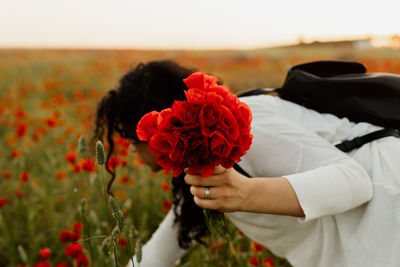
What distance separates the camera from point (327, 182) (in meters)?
0.93

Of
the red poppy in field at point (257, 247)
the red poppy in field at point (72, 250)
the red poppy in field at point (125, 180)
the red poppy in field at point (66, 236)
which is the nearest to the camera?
the red poppy in field at point (72, 250)

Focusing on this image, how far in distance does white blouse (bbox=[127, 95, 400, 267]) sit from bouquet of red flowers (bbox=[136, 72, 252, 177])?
32cm

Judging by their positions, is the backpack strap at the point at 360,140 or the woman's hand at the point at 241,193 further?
the backpack strap at the point at 360,140

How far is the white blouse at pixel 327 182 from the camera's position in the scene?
938mm

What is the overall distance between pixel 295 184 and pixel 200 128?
384 millimetres

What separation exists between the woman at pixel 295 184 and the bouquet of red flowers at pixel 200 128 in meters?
0.12

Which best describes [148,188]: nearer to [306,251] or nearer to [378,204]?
[306,251]

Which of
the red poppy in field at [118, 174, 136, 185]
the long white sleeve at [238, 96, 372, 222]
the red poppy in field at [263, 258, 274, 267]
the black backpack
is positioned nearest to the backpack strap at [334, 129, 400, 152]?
the black backpack

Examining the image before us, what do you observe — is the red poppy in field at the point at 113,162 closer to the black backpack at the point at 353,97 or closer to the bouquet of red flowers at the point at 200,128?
the black backpack at the point at 353,97

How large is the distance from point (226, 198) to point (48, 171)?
2090 mm

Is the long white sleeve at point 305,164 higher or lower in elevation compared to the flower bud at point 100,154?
lower

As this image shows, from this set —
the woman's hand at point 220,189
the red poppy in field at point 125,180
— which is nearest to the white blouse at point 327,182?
the woman's hand at point 220,189

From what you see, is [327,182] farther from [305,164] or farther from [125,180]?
[125,180]

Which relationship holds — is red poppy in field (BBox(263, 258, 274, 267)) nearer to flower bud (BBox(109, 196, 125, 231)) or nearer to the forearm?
the forearm
